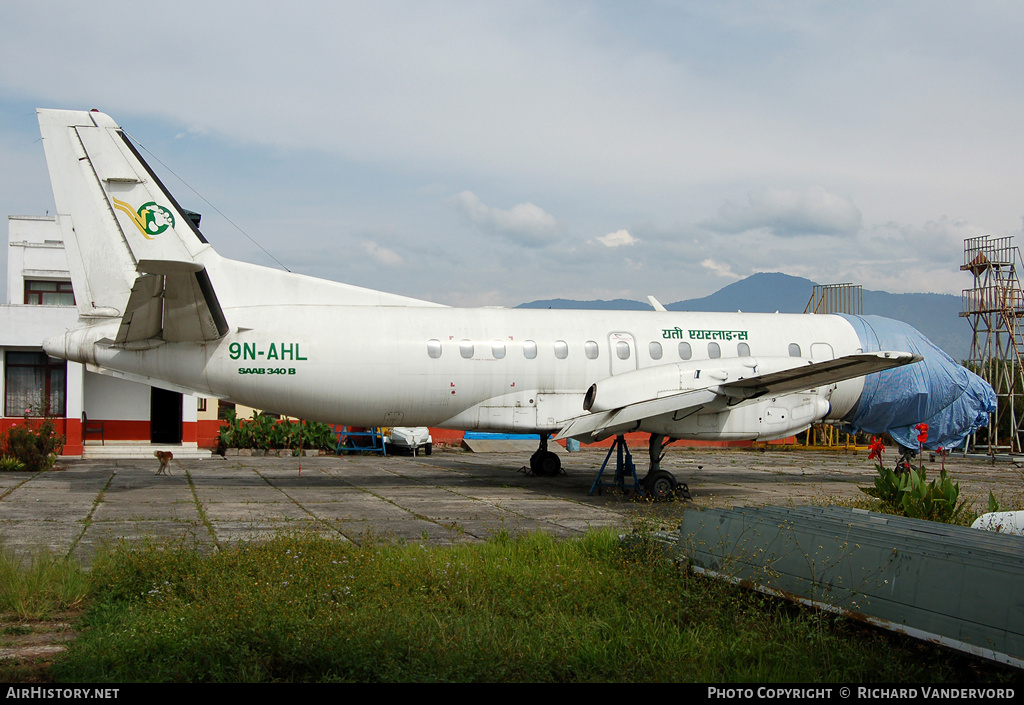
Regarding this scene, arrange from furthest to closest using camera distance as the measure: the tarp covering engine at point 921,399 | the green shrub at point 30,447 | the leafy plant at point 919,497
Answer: the green shrub at point 30,447 < the tarp covering engine at point 921,399 < the leafy plant at point 919,497

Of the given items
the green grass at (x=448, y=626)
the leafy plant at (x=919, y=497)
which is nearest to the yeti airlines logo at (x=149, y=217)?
the green grass at (x=448, y=626)

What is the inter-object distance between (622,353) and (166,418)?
63.1 feet

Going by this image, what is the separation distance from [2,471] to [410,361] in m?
11.1

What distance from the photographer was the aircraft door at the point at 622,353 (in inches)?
621

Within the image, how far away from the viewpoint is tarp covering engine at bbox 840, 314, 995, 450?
55.0 ft

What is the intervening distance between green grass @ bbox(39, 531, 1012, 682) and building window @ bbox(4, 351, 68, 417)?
17596 millimetres

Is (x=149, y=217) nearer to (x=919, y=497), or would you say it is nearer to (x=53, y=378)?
(x=53, y=378)

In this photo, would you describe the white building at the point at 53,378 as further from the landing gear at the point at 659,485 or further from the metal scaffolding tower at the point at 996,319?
the metal scaffolding tower at the point at 996,319

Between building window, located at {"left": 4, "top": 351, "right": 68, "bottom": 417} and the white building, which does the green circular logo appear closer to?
the white building

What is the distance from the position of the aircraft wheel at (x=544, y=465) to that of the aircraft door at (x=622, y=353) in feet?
12.7

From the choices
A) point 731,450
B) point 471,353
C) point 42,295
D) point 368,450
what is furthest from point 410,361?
point 731,450

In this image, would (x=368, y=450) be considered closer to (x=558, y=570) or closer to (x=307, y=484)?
(x=307, y=484)

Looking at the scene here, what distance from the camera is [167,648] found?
17.3 ft

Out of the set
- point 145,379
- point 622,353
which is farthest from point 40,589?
point 622,353
